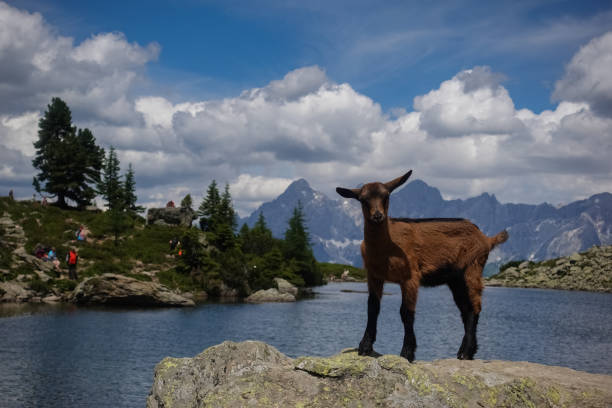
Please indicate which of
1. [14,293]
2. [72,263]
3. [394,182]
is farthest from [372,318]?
[72,263]

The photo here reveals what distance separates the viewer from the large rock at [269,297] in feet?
197

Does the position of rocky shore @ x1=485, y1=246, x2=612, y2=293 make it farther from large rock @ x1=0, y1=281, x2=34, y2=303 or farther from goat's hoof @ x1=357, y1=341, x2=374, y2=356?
goat's hoof @ x1=357, y1=341, x2=374, y2=356

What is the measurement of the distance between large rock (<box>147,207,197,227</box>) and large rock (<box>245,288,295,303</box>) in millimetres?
20218

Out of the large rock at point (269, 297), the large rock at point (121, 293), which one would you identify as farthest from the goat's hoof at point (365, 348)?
the large rock at point (269, 297)

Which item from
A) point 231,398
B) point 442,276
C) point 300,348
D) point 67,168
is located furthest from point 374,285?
point 67,168

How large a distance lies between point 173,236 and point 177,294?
15.7 m

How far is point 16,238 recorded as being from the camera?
179 ft

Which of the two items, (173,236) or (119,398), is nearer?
(119,398)

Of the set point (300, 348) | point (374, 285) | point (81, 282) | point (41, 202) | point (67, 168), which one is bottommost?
point (300, 348)

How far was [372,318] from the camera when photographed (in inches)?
332

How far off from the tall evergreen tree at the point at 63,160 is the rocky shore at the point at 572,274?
9797 cm

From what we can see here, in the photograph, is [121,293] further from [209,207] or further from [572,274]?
[572,274]

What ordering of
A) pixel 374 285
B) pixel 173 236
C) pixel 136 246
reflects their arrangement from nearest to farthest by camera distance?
pixel 374 285
pixel 136 246
pixel 173 236

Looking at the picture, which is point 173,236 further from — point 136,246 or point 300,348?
point 300,348
